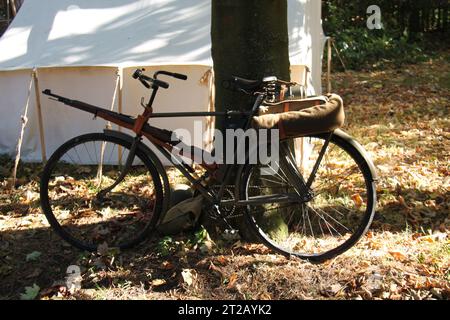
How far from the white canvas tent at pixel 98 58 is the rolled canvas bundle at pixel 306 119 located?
219 centimetres

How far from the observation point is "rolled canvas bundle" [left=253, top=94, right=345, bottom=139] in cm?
310

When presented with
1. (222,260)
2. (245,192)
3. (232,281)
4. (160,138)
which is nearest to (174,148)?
(160,138)

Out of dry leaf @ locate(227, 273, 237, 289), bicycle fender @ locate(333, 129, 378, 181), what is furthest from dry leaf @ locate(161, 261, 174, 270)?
bicycle fender @ locate(333, 129, 378, 181)

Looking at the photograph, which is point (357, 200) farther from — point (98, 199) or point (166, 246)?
point (98, 199)

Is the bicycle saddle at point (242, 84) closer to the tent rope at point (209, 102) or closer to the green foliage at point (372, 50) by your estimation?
the tent rope at point (209, 102)

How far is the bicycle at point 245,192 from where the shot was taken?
3258 mm

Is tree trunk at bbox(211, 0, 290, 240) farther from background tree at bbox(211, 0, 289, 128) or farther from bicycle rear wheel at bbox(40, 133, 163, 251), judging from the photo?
bicycle rear wheel at bbox(40, 133, 163, 251)

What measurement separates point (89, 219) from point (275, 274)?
1.61 metres

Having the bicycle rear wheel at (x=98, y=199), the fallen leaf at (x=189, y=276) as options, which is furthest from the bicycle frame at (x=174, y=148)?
the fallen leaf at (x=189, y=276)

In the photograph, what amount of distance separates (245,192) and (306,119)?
60 centimetres

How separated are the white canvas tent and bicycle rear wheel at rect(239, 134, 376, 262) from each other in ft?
5.78

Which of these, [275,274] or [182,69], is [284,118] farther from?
[182,69]

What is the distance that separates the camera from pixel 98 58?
18.2 ft
